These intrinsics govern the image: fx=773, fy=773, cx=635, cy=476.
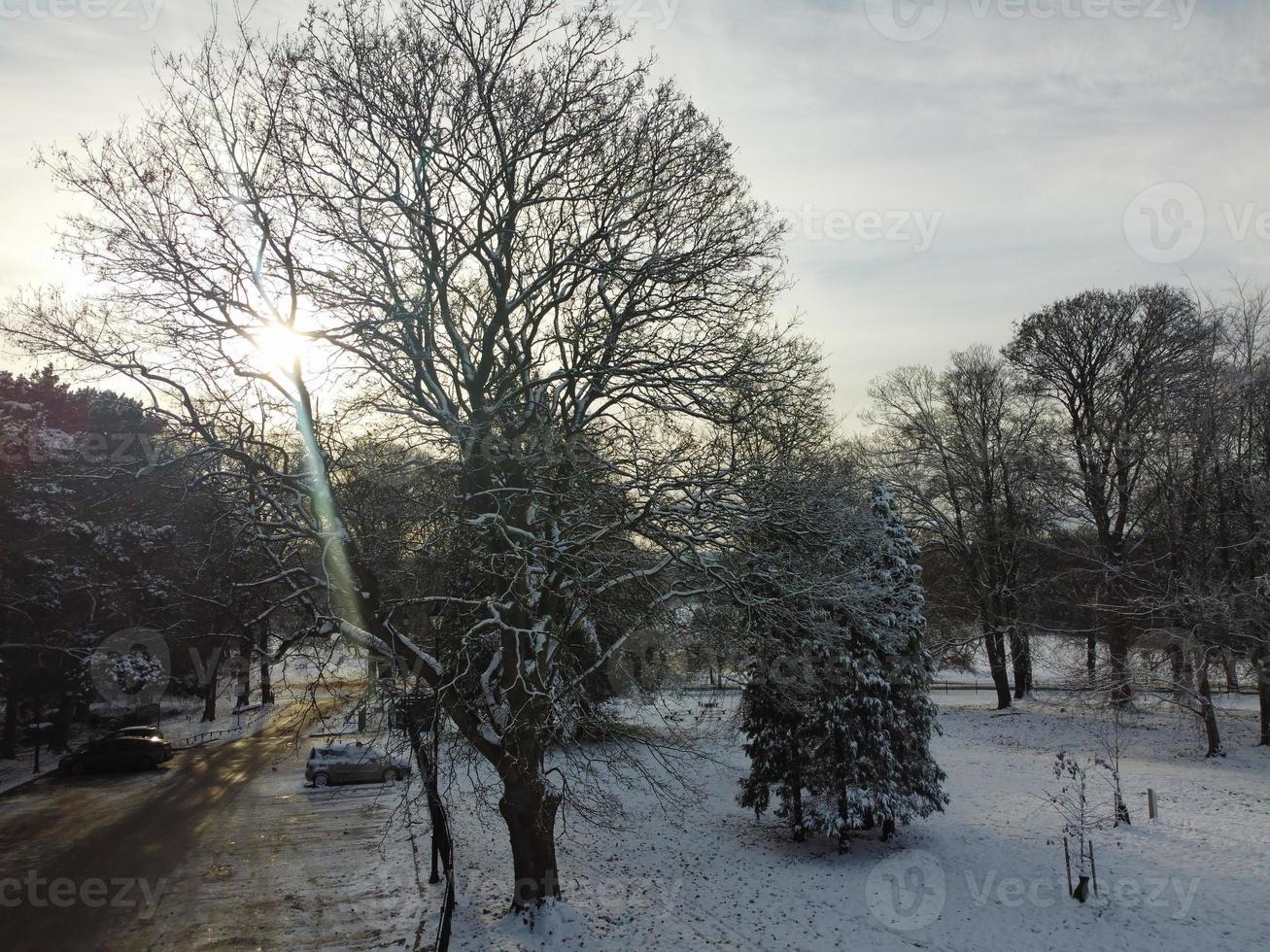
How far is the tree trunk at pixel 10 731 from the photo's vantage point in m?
25.5

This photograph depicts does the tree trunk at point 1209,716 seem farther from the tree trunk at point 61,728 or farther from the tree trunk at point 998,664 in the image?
the tree trunk at point 61,728

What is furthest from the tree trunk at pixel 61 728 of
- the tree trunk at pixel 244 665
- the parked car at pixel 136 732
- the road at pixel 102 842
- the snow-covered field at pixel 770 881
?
the snow-covered field at pixel 770 881

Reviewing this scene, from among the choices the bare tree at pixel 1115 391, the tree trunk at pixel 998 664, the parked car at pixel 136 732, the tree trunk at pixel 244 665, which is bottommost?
the parked car at pixel 136 732

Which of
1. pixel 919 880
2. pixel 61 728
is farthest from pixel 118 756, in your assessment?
pixel 919 880

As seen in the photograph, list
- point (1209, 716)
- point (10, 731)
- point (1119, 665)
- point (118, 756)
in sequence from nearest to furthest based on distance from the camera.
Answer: point (1119, 665) → point (1209, 716) → point (118, 756) → point (10, 731)

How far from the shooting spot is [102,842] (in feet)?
55.7

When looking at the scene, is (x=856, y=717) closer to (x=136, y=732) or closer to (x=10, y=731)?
(x=136, y=732)

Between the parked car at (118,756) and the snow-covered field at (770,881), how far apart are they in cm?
885

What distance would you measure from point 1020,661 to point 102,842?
31.6 meters

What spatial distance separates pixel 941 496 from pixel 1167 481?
13452 mm

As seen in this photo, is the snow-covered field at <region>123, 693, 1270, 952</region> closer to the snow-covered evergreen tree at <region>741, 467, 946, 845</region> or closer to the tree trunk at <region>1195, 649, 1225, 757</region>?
the snow-covered evergreen tree at <region>741, 467, 946, 845</region>

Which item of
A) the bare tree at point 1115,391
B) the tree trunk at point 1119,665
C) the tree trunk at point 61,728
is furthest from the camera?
the tree trunk at point 61,728

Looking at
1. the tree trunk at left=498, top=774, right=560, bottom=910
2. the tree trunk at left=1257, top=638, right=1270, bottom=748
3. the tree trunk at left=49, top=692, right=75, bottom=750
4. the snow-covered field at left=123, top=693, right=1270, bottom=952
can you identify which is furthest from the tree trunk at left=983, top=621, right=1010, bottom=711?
the tree trunk at left=49, top=692, right=75, bottom=750

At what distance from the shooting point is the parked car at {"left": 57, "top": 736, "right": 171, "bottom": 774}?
25.2 m
